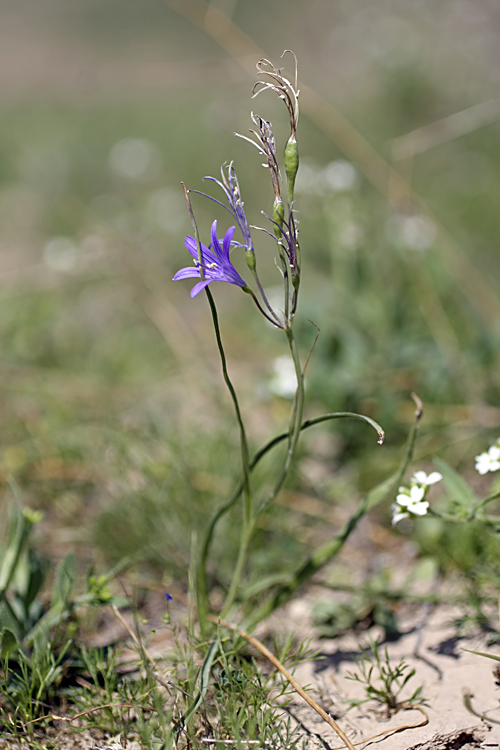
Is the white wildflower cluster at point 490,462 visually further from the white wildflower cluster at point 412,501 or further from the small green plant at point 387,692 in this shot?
the small green plant at point 387,692

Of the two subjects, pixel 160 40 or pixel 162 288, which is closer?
pixel 162 288

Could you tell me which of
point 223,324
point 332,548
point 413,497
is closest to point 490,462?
point 413,497

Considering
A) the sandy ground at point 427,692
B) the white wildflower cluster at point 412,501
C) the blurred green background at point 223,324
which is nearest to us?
the sandy ground at point 427,692

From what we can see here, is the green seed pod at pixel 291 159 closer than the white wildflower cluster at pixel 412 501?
Yes

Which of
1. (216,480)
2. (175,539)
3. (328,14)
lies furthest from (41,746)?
(328,14)

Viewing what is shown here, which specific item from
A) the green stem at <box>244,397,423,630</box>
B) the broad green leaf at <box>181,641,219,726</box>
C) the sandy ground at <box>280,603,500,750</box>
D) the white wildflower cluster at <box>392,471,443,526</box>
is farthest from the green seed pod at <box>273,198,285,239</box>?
the sandy ground at <box>280,603,500,750</box>

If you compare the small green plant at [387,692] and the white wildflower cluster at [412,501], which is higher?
the white wildflower cluster at [412,501]

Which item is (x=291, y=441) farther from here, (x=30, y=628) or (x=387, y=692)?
(x=30, y=628)

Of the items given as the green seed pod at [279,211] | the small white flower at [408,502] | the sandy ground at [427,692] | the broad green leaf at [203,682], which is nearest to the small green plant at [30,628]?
the broad green leaf at [203,682]

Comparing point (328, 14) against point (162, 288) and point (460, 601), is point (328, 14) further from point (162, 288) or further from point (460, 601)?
point (460, 601)
